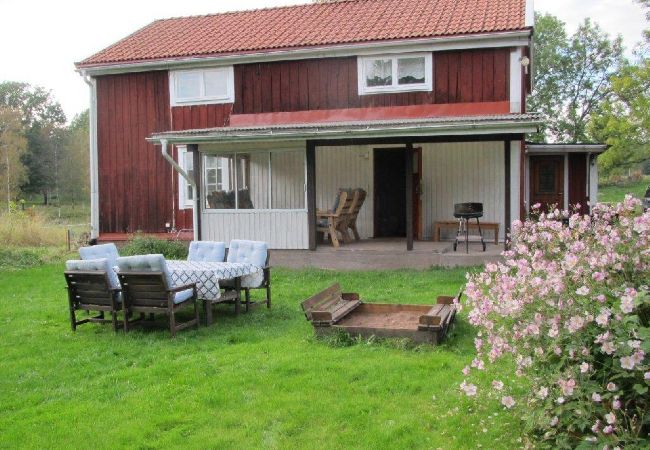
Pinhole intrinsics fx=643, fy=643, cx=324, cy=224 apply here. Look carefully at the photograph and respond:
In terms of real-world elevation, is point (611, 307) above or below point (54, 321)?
above

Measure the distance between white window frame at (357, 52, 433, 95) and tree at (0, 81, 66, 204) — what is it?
41.5 metres

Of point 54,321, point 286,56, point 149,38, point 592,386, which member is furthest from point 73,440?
point 149,38

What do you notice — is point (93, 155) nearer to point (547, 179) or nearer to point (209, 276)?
point (209, 276)

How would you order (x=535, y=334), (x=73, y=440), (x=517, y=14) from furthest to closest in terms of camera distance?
(x=517, y=14) → (x=73, y=440) → (x=535, y=334)

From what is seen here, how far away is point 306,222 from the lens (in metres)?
12.4

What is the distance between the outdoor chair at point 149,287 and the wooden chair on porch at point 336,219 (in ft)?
18.1

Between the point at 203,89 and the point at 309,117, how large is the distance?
2.83 m

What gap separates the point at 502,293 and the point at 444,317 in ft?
8.86

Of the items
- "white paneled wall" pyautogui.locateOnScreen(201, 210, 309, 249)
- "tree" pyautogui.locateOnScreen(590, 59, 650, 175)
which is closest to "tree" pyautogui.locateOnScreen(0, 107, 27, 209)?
"white paneled wall" pyautogui.locateOnScreen(201, 210, 309, 249)

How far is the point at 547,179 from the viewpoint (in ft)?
60.0

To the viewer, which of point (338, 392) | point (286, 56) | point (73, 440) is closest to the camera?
point (73, 440)

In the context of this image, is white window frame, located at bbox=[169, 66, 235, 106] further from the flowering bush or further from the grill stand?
the flowering bush

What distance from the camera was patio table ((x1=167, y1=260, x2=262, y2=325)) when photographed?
749cm

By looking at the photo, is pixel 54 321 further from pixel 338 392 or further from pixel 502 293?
pixel 502 293
